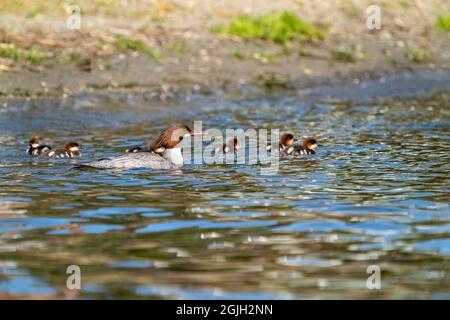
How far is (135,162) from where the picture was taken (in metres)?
11.2

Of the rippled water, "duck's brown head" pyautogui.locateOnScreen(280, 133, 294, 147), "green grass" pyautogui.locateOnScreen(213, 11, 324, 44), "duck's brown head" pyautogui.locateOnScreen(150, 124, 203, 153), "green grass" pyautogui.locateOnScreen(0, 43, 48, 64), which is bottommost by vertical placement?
the rippled water

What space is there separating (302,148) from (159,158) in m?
1.80

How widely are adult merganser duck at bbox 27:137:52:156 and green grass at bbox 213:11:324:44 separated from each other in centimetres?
703

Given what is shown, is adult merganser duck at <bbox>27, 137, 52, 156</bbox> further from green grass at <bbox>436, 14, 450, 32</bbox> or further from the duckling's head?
green grass at <bbox>436, 14, 450, 32</bbox>

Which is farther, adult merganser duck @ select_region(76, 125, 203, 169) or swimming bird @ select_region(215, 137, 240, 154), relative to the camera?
swimming bird @ select_region(215, 137, 240, 154)

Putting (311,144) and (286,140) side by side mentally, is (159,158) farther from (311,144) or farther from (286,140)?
(286,140)

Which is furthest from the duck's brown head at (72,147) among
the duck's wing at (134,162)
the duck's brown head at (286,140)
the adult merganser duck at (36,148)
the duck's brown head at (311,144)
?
the duck's brown head at (311,144)

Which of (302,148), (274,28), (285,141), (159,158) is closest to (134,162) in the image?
(159,158)

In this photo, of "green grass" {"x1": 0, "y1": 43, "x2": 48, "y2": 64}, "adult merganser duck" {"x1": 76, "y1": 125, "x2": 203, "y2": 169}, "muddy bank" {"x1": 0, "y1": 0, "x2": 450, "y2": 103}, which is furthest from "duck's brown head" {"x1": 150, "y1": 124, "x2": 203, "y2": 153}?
"green grass" {"x1": 0, "y1": 43, "x2": 48, "y2": 64}

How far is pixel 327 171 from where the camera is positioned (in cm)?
1091

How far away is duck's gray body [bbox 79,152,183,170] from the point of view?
11031 mm

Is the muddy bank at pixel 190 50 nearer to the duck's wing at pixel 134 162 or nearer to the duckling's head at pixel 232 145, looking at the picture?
the duckling's head at pixel 232 145

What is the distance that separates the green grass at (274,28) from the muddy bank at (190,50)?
4.5 inches

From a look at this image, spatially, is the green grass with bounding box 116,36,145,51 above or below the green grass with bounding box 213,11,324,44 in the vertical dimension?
below
